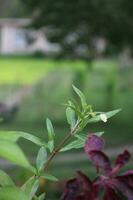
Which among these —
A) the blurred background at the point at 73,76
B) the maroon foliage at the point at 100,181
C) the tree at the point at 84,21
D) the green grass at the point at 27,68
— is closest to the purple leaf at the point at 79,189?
the maroon foliage at the point at 100,181

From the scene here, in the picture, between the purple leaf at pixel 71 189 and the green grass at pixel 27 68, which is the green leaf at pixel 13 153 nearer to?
the purple leaf at pixel 71 189

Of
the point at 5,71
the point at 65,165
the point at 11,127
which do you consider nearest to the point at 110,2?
the point at 65,165

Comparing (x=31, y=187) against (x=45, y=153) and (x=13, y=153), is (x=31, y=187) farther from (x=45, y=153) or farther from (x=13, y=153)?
(x=13, y=153)

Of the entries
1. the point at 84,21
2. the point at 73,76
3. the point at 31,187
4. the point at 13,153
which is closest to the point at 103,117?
the point at 31,187

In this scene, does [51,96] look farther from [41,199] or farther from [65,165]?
[41,199]

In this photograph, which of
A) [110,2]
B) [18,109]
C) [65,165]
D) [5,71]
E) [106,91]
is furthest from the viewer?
[5,71]

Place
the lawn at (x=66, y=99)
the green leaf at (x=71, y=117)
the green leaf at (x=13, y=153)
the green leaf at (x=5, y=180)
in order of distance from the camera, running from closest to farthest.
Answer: the green leaf at (x=13, y=153) → the green leaf at (x=5, y=180) → the green leaf at (x=71, y=117) → the lawn at (x=66, y=99)
